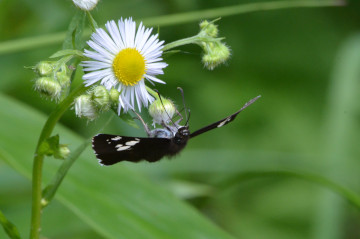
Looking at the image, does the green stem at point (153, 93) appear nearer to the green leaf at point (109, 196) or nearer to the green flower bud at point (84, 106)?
the green flower bud at point (84, 106)

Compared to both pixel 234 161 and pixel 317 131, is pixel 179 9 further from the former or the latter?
pixel 317 131

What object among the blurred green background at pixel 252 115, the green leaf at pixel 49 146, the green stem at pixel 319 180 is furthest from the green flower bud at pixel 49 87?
the green stem at pixel 319 180

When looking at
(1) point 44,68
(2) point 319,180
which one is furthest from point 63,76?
(2) point 319,180

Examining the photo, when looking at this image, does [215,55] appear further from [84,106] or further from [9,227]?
[9,227]

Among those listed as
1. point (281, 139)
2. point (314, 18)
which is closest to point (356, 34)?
point (314, 18)

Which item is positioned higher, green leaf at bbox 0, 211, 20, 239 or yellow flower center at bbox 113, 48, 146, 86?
yellow flower center at bbox 113, 48, 146, 86

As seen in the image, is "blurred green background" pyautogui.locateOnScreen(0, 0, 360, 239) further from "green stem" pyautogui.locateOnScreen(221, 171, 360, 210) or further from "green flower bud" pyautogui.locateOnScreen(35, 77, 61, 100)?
"green flower bud" pyautogui.locateOnScreen(35, 77, 61, 100)

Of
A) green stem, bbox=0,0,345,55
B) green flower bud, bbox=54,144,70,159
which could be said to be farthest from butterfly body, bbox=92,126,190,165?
green stem, bbox=0,0,345,55
